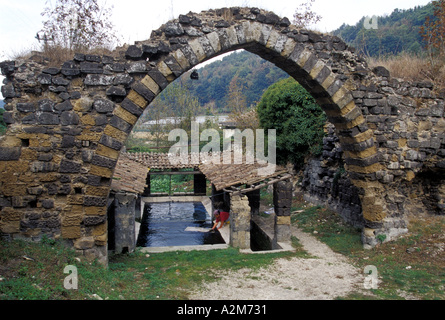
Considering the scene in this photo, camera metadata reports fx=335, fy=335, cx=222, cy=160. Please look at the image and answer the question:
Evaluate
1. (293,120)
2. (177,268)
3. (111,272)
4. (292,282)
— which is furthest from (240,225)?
(293,120)

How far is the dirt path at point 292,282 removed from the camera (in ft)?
17.6

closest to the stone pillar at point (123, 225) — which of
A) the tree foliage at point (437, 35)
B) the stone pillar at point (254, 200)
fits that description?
the stone pillar at point (254, 200)

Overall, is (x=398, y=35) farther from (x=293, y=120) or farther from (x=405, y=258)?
(x=405, y=258)

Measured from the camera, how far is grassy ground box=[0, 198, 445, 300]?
4.38 m

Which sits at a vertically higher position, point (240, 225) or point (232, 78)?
point (232, 78)

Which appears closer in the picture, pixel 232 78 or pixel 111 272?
pixel 111 272

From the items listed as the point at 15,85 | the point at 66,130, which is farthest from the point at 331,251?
the point at 15,85

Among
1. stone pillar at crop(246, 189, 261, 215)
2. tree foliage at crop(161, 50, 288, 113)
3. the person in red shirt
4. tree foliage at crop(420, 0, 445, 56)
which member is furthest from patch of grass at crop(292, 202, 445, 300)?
tree foliage at crop(161, 50, 288, 113)

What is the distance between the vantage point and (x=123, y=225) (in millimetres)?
7695

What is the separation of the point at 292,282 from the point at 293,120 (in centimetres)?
886

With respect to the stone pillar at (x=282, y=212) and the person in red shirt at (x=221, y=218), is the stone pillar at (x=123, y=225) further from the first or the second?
the person in red shirt at (x=221, y=218)

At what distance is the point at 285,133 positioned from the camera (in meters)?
14.4

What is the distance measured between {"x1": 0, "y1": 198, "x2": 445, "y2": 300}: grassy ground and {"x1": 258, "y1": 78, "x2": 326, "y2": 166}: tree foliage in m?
5.06
